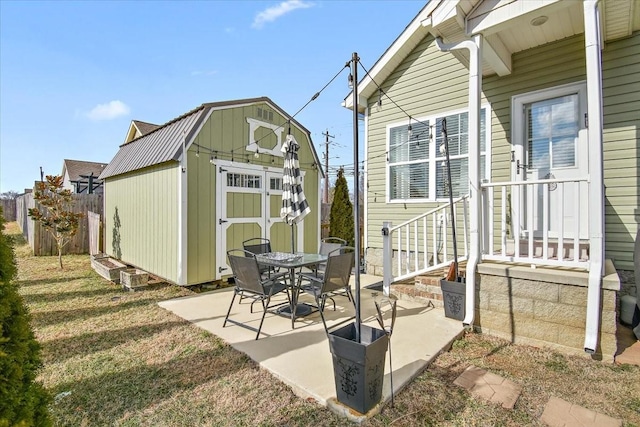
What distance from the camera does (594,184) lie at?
272 centimetres

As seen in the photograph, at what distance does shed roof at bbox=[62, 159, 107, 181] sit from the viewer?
19078 millimetres

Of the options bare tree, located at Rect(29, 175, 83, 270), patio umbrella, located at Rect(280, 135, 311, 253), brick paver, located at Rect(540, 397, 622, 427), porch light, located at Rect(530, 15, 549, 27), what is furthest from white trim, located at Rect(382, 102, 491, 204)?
bare tree, located at Rect(29, 175, 83, 270)

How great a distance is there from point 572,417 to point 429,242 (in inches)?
135

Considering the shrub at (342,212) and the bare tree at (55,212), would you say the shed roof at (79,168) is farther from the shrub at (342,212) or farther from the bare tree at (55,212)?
the shrub at (342,212)

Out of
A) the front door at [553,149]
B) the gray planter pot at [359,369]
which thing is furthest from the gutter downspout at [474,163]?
the gray planter pot at [359,369]

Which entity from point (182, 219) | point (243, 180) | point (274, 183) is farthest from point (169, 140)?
point (274, 183)

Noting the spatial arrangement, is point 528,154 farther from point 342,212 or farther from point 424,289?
point 342,212

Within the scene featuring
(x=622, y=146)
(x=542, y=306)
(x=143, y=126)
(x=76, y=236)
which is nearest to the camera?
(x=542, y=306)

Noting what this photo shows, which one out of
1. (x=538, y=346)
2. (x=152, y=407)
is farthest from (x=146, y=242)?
(x=538, y=346)

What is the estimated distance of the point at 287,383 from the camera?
234cm

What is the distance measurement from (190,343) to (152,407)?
3.31 feet

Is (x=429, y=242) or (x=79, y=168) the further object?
(x=79, y=168)

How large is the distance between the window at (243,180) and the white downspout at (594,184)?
16.4 feet

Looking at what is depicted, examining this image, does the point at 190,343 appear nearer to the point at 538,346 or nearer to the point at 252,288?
the point at 252,288
